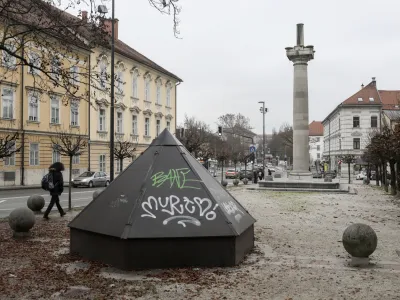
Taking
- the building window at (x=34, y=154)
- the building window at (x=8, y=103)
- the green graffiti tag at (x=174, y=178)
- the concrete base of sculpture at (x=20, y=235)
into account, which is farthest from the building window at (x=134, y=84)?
Answer: the green graffiti tag at (x=174, y=178)

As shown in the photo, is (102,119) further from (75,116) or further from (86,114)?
(75,116)

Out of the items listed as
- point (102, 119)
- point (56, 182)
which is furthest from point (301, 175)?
point (102, 119)

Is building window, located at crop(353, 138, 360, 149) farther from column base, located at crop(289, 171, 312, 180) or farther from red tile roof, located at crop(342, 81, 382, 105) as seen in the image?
column base, located at crop(289, 171, 312, 180)

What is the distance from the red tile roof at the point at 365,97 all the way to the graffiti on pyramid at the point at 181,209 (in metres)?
70.4

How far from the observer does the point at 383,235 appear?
11.4 meters

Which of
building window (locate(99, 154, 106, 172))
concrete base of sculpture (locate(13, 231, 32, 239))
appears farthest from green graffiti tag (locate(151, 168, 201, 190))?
building window (locate(99, 154, 106, 172))

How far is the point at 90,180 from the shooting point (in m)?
34.9

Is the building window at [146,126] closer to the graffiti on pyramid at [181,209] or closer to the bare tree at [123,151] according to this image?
the bare tree at [123,151]

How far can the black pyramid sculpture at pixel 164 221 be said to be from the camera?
24.1 feet

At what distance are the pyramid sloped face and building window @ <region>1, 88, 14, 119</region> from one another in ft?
86.8

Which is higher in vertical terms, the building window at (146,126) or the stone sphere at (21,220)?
the building window at (146,126)

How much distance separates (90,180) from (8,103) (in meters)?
8.31

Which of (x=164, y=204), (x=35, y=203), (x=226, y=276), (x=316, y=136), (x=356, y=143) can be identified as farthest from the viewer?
(x=316, y=136)

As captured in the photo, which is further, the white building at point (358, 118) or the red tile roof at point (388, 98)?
the red tile roof at point (388, 98)
